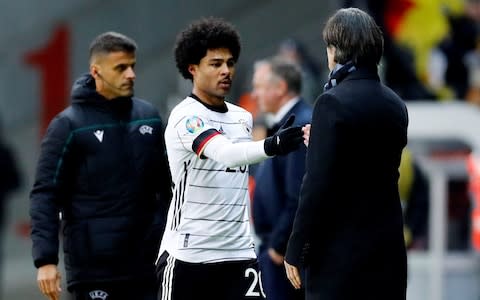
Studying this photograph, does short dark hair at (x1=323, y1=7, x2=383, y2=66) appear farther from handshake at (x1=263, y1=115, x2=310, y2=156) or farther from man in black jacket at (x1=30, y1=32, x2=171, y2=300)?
man in black jacket at (x1=30, y1=32, x2=171, y2=300)

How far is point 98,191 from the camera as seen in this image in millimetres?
8344

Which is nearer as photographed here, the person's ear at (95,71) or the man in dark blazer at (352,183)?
the man in dark blazer at (352,183)

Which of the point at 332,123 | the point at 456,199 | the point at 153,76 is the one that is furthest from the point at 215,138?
the point at 153,76

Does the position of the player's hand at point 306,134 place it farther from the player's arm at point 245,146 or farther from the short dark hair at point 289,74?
the short dark hair at point 289,74

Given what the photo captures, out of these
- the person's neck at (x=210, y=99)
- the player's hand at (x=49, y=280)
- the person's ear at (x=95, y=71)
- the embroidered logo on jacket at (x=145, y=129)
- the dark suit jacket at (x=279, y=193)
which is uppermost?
the person's ear at (x=95, y=71)

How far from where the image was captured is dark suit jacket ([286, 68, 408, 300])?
6.89m

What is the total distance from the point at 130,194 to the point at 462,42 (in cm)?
644

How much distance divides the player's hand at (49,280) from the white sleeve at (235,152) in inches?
51.2

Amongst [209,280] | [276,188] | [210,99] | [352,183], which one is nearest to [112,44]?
[210,99]

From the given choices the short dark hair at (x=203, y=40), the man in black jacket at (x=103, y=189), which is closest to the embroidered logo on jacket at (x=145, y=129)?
the man in black jacket at (x=103, y=189)

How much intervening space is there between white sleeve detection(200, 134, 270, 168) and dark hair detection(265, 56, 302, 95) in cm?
245

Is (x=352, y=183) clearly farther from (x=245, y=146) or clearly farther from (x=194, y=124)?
(x=194, y=124)

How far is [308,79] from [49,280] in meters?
6.12

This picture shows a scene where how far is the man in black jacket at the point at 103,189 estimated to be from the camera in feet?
27.3
